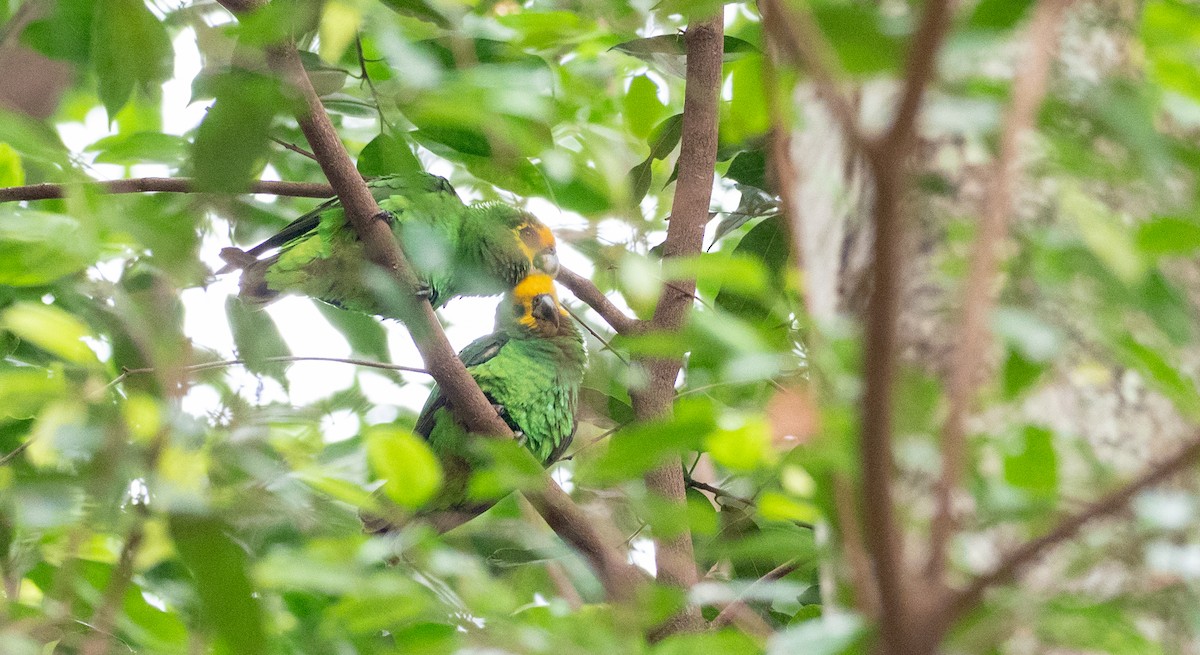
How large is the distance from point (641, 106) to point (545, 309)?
2.90 feet

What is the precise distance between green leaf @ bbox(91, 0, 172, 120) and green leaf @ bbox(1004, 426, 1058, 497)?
1.02 m

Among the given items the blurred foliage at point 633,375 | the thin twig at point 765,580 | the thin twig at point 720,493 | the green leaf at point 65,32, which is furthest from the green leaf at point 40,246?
the thin twig at point 720,493

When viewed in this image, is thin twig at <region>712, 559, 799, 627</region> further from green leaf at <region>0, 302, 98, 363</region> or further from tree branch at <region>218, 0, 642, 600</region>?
green leaf at <region>0, 302, 98, 363</region>

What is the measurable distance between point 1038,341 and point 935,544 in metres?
0.14

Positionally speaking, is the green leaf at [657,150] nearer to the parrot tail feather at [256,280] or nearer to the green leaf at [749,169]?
the green leaf at [749,169]

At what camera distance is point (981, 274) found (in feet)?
1.69

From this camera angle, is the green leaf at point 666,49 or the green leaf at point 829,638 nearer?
the green leaf at point 829,638

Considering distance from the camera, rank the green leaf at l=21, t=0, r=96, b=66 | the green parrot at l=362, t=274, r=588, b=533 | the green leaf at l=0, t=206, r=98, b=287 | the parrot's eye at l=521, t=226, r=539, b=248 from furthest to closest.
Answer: the parrot's eye at l=521, t=226, r=539, b=248 < the green parrot at l=362, t=274, r=588, b=533 < the green leaf at l=21, t=0, r=96, b=66 < the green leaf at l=0, t=206, r=98, b=287

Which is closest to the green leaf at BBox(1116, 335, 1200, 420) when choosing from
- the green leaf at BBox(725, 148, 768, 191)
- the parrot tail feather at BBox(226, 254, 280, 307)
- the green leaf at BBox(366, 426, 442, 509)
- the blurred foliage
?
the blurred foliage

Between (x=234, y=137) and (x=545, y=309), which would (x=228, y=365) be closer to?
(x=234, y=137)

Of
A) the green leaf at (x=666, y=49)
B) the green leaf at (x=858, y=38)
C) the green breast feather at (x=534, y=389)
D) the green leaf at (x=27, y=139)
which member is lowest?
the green breast feather at (x=534, y=389)

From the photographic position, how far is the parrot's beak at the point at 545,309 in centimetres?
278

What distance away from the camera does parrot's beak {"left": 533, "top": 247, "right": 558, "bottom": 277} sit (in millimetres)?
2541

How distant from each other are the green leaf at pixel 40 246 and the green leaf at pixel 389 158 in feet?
1.27
